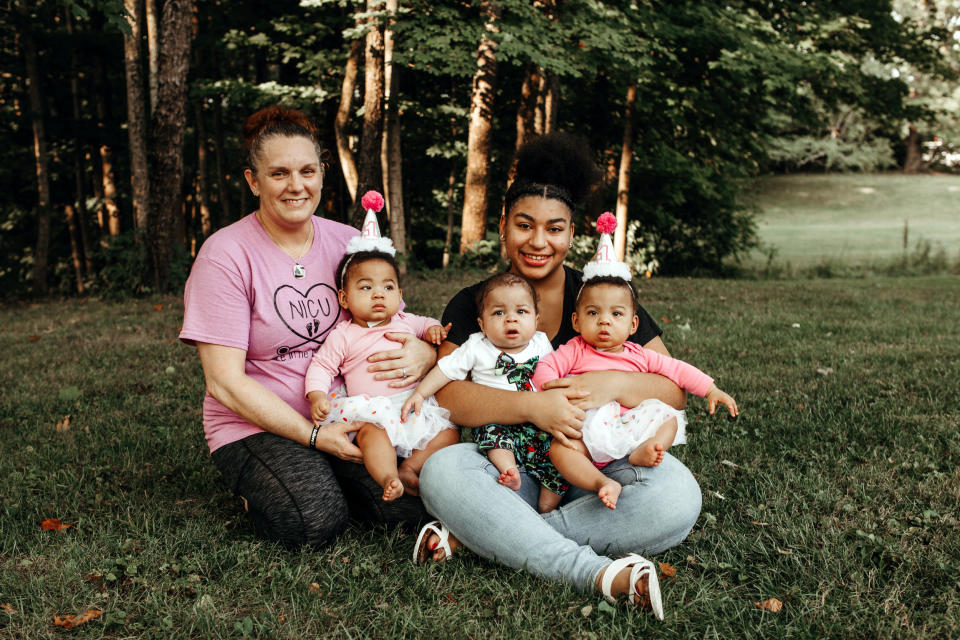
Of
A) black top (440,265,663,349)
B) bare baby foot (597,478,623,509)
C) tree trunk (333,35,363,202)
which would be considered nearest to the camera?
bare baby foot (597,478,623,509)

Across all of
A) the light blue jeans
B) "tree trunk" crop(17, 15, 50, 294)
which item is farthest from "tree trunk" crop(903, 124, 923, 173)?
the light blue jeans

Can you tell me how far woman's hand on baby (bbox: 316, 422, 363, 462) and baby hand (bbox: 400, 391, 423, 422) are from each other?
0.72ft

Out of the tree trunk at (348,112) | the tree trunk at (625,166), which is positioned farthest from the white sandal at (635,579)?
the tree trunk at (625,166)

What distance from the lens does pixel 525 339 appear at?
3031mm

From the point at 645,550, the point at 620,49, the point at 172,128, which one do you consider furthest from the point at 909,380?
the point at 172,128

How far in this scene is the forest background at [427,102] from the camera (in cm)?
1046

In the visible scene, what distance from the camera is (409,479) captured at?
304 cm

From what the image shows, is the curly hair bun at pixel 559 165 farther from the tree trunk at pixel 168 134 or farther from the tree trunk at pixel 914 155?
the tree trunk at pixel 914 155

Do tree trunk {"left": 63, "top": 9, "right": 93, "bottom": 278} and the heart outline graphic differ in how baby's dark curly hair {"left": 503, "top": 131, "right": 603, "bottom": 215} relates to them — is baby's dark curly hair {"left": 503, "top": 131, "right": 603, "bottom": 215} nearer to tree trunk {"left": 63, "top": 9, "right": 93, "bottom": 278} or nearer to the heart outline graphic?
the heart outline graphic

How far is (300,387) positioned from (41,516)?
4.51 feet

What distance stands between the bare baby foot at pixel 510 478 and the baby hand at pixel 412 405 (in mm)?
494

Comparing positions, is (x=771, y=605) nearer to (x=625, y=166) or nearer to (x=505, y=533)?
(x=505, y=533)

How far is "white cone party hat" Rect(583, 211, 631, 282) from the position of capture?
119 inches

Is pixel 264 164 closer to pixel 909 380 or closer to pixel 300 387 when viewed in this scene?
pixel 300 387
